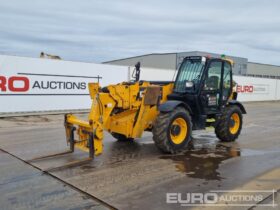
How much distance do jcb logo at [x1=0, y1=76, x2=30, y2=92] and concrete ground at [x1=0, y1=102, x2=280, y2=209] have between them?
557cm

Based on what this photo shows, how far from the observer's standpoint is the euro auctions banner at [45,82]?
1468 cm

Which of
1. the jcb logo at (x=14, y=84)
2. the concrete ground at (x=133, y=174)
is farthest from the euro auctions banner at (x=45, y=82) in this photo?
the concrete ground at (x=133, y=174)

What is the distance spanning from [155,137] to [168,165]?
2.73 ft

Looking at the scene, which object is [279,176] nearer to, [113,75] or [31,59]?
[31,59]

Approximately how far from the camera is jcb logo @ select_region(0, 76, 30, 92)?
47.4 feet

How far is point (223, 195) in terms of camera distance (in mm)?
5109

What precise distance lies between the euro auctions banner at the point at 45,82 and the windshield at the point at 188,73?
879 cm

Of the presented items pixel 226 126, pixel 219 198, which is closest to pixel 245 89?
pixel 226 126

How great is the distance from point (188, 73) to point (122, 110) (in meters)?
2.06

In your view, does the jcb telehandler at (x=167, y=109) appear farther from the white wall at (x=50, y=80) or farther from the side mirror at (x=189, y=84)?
the white wall at (x=50, y=80)

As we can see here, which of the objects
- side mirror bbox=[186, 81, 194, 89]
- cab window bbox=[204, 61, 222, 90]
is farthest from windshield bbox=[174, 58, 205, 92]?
cab window bbox=[204, 61, 222, 90]

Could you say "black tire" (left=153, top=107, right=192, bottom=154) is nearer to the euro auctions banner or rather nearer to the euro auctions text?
the euro auctions text

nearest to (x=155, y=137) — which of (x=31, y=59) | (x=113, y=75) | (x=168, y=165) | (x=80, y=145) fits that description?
(x=168, y=165)

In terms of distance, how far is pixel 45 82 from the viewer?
15805 millimetres
